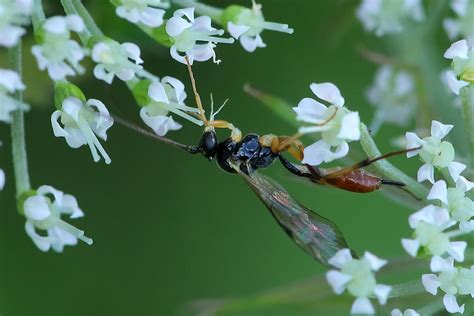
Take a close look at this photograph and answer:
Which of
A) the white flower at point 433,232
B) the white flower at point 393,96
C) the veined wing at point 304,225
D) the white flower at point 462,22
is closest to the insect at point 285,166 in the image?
the veined wing at point 304,225

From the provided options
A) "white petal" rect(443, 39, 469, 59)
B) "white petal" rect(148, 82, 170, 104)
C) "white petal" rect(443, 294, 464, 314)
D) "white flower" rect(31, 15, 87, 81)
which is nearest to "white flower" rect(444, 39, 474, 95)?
"white petal" rect(443, 39, 469, 59)

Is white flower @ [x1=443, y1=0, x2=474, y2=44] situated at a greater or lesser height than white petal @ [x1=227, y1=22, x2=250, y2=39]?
greater

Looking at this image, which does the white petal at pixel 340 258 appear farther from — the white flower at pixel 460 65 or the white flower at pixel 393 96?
the white flower at pixel 393 96

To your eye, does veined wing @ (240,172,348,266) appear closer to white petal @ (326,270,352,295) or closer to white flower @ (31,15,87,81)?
white petal @ (326,270,352,295)

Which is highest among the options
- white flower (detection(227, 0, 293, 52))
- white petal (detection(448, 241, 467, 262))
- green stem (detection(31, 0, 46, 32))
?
white flower (detection(227, 0, 293, 52))

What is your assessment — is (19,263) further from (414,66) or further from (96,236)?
(414,66)

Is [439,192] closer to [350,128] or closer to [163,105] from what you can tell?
[350,128]

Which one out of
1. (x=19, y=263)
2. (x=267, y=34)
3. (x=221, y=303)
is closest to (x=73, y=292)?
(x=19, y=263)
